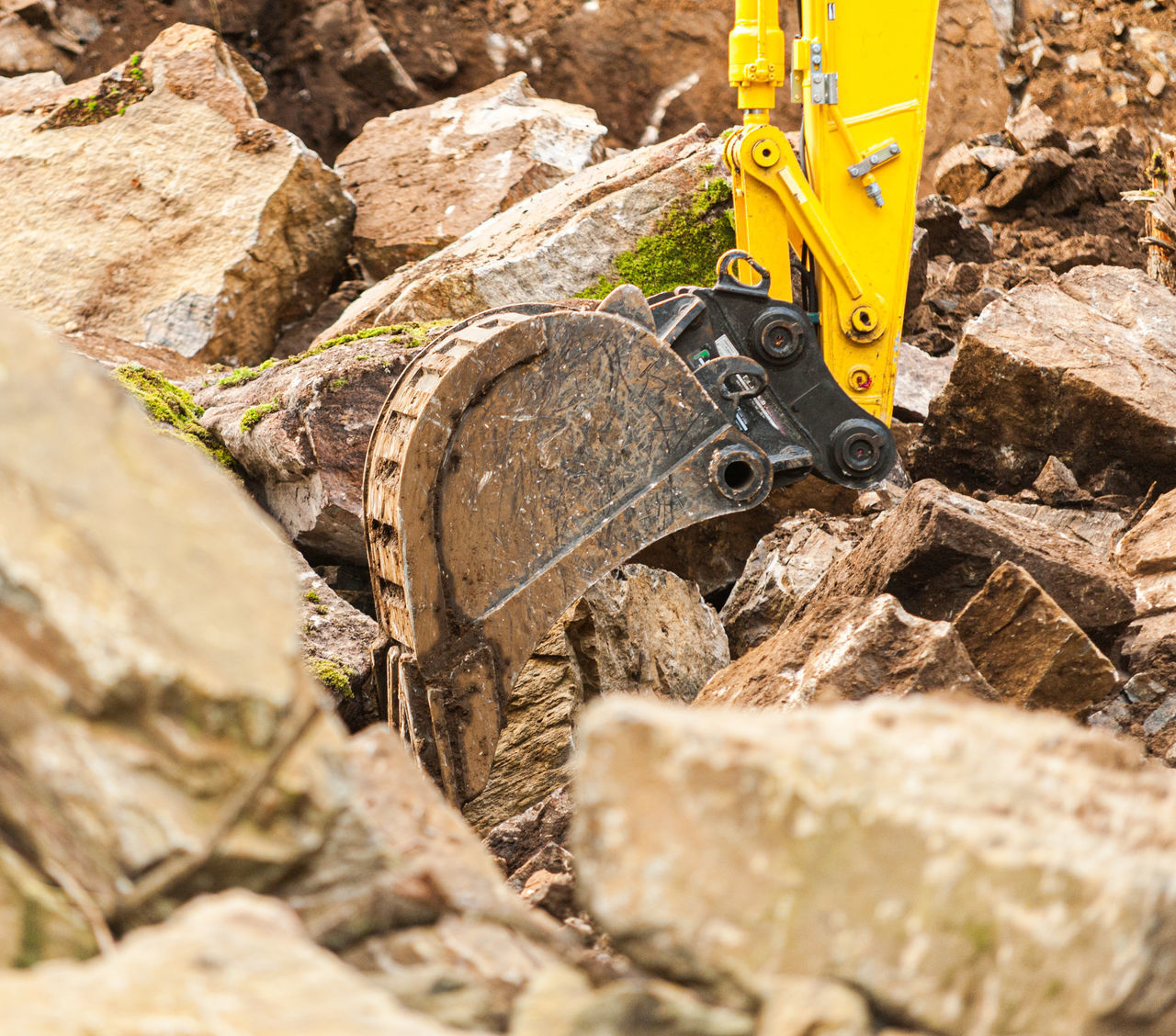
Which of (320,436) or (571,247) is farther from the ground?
(571,247)

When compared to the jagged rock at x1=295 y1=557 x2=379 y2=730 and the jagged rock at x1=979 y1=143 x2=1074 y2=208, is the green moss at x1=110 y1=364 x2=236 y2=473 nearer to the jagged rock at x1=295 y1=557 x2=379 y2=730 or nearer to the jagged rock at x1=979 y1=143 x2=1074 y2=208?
the jagged rock at x1=295 y1=557 x2=379 y2=730

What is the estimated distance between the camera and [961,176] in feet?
27.9

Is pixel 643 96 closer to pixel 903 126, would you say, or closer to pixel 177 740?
pixel 903 126

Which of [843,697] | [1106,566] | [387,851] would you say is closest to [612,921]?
[387,851]

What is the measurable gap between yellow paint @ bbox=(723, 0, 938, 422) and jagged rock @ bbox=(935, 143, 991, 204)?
4.86m

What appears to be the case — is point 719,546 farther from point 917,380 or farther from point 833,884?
point 833,884

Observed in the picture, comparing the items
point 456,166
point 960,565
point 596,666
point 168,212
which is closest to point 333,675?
point 596,666

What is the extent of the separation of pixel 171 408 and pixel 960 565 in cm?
289

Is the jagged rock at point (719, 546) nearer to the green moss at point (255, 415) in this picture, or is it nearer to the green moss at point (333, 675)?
the green moss at point (333, 675)

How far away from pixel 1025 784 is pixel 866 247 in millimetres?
2872

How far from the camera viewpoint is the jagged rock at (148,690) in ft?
4.19

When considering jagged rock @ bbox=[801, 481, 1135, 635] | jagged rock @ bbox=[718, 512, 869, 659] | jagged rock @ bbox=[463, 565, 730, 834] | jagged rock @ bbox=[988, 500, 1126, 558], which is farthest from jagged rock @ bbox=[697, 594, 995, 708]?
jagged rock @ bbox=[988, 500, 1126, 558]

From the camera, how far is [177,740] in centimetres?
130

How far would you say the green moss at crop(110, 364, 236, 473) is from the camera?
14.3 ft
